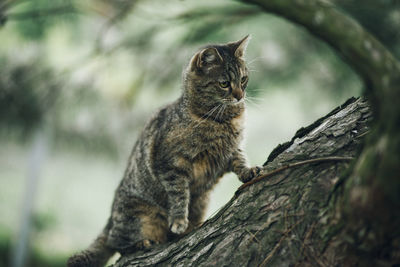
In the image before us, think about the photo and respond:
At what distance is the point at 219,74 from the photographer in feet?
7.56

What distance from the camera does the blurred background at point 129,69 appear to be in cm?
315

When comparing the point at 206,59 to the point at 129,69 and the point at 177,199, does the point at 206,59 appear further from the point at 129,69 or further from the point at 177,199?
the point at 129,69

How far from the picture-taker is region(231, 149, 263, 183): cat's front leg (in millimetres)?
1912

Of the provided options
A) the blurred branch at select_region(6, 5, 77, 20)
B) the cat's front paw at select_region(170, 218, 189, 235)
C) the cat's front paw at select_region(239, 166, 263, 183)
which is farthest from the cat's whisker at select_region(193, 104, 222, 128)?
the blurred branch at select_region(6, 5, 77, 20)

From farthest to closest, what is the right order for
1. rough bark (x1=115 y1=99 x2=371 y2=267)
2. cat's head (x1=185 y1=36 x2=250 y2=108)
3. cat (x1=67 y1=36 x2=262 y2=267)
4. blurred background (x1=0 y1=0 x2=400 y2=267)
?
blurred background (x1=0 y1=0 x2=400 y2=267) → cat's head (x1=185 y1=36 x2=250 y2=108) → cat (x1=67 y1=36 x2=262 y2=267) → rough bark (x1=115 y1=99 x2=371 y2=267)

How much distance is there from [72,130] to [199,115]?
2.27 meters

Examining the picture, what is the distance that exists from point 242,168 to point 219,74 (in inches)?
22.9

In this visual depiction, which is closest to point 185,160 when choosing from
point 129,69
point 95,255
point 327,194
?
point 95,255

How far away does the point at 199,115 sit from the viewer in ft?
7.35

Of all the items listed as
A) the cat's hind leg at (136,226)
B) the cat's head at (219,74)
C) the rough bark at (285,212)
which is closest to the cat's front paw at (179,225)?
the cat's hind leg at (136,226)

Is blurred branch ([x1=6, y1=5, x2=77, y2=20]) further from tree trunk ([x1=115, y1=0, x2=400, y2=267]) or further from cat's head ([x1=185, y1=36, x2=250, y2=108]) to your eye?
tree trunk ([x1=115, y1=0, x2=400, y2=267])

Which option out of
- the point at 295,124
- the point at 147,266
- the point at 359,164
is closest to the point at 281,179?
the point at 359,164

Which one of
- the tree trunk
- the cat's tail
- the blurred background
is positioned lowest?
the tree trunk

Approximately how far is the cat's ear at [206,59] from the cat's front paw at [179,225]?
892 millimetres
